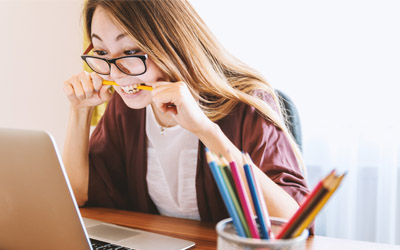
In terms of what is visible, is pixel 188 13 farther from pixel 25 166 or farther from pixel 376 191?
pixel 376 191

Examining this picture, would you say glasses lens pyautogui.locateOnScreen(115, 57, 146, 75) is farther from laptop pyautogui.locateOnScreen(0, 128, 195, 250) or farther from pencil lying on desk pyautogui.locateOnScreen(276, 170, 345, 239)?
pencil lying on desk pyautogui.locateOnScreen(276, 170, 345, 239)

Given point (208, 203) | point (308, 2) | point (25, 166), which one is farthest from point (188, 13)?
point (308, 2)

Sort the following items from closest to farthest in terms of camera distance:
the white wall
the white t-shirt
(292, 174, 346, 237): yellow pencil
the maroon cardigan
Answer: (292, 174, 346, 237): yellow pencil → the maroon cardigan → the white t-shirt → the white wall

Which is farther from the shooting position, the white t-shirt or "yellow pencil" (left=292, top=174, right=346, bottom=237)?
the white t-shirt

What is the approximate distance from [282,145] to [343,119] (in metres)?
0.85

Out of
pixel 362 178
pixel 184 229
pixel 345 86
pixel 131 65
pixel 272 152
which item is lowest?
pixel 362 178

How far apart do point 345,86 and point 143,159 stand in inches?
38.1

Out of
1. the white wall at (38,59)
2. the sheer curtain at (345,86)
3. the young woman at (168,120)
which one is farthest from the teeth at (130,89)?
the white wall at (38,59)

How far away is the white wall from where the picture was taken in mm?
2623

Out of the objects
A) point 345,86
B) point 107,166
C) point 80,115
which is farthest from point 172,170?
point 345,86

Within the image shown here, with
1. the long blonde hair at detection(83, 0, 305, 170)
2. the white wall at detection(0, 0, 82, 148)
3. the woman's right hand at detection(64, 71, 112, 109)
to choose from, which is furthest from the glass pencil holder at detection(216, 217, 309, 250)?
the white wall at detection(0, 0, 82, 148)

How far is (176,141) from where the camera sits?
1.24m

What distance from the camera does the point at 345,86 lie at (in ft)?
5.82

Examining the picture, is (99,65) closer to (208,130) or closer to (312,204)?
(208,130)
